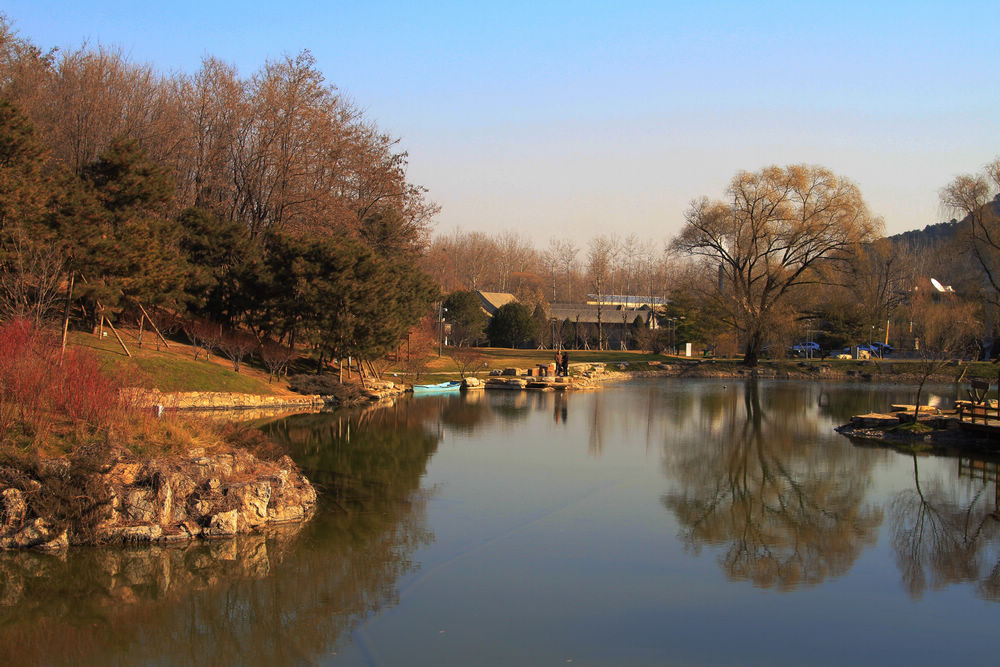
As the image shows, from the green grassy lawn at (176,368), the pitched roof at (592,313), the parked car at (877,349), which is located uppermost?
the pitched roof at (592,313)

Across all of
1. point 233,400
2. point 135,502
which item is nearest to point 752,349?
point 233,400

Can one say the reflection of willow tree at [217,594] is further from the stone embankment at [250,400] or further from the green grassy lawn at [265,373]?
the stone embankment at [250,400]

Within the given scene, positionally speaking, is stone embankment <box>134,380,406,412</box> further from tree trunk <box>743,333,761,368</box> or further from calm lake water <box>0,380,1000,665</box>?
tree trunk <box>743,333,761,368</box>

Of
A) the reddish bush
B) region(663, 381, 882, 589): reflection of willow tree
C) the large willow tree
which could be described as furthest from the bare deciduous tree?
the reddish bush

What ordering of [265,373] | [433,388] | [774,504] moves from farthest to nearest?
1. [433,388]
2. [265,373]
3. [774,504]

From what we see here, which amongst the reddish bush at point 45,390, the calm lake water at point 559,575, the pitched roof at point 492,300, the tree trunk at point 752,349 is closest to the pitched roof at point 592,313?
the pitched roof at point 492,300

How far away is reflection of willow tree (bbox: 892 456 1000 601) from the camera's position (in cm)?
1117

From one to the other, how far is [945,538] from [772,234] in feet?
132

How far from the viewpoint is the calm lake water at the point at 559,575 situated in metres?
8.64

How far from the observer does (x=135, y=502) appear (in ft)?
38.6


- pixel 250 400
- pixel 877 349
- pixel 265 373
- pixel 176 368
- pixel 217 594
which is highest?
pixel 877 349

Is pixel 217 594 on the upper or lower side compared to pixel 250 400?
lower

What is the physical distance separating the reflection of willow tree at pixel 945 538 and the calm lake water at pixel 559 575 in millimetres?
51

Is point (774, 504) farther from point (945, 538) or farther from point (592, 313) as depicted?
point (592, 313)
